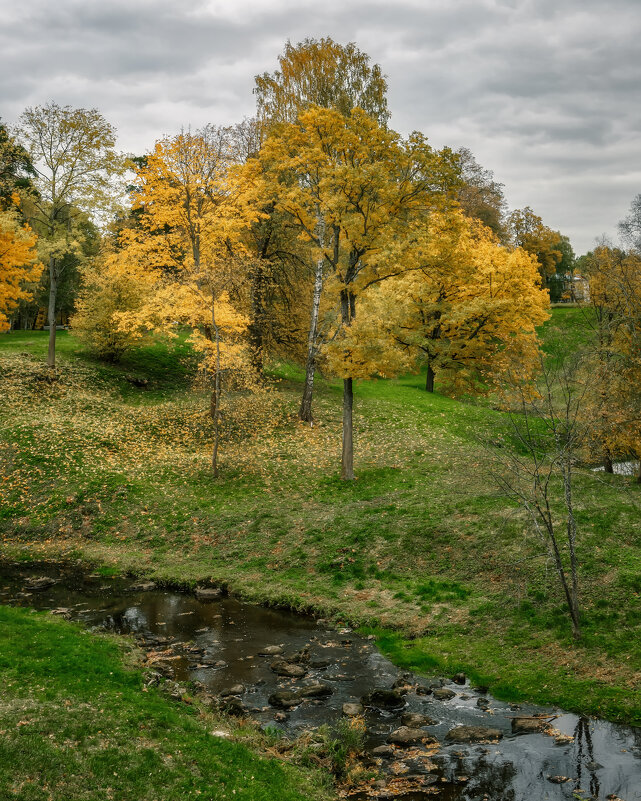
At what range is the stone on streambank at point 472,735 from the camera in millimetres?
11789

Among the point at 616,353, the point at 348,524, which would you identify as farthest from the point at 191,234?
the point at 616,353

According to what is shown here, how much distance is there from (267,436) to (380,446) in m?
5.71

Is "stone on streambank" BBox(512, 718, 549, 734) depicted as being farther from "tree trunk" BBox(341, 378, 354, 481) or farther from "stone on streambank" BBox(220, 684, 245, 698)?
"tree trunk" BBox(341, 378, 354, 481)

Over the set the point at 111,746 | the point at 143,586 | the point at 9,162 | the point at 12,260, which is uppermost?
the point at 9,162

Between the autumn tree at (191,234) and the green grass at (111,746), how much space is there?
16341mm

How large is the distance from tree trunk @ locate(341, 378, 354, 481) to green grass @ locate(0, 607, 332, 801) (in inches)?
557

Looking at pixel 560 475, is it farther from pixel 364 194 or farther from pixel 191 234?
pixel 191 234

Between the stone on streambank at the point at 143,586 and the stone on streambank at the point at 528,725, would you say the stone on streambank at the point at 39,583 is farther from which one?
the stone on streambank at the point at 528,725

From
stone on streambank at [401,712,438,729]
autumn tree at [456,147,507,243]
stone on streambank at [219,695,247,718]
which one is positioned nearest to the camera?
stone on streambank at [401,712,438,729]

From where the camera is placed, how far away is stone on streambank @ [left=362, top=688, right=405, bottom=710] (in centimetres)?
1319

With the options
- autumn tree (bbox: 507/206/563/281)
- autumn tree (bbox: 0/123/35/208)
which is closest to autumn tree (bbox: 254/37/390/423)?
autumn tree (bbox: 0/123/35/208)

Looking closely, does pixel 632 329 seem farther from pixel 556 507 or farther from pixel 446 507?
pixel 446 507

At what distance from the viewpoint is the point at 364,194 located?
2409cm

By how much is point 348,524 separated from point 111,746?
13.3 metres
